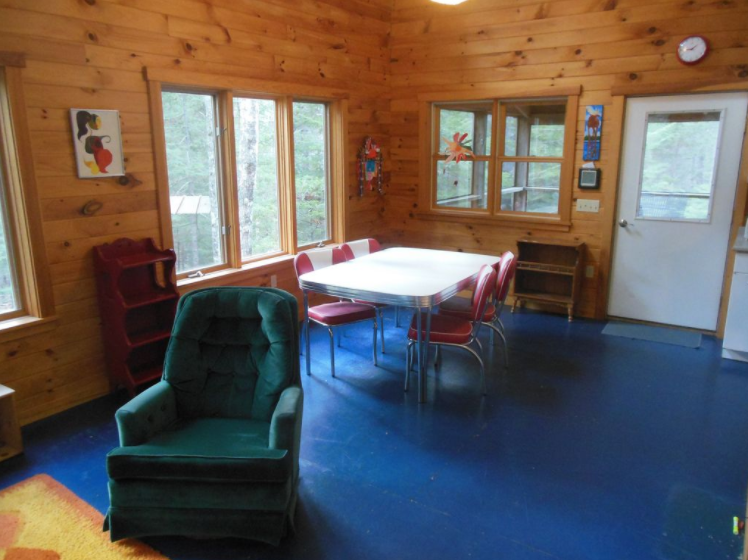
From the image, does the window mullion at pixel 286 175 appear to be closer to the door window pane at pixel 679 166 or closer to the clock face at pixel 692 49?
the door window pane at pixel 679 166

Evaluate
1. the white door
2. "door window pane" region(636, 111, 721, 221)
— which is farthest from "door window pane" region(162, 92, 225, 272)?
"door window pane" region(636, 111, 721, 221)

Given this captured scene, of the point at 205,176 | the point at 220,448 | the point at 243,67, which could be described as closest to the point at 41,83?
the point at 205,176

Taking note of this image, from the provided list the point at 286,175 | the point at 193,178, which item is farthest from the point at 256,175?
the point at 193,178

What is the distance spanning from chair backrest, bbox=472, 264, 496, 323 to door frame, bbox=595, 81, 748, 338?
6.45 feet

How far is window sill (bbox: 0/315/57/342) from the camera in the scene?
3023mm

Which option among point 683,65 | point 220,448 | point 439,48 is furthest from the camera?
point 439,48

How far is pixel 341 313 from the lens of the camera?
12.7 feet

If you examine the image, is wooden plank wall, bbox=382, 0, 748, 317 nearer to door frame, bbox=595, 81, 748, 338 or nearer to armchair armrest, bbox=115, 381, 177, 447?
door frame, bbox=595, 81, 748, 338

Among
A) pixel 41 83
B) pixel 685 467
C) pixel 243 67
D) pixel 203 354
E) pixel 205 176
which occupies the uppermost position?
pixel 243 67

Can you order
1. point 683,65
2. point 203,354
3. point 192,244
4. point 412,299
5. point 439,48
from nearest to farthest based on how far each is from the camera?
point 203,354 < point 412,299 < point 192,244 < point 683,65 < point 439,48

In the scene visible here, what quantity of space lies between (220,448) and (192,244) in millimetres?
2161

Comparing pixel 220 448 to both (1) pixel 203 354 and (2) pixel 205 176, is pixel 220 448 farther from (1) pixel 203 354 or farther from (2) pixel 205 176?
(2) pixel 205 176

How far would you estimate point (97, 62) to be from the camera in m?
3.27

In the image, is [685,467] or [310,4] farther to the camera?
[310,4]
